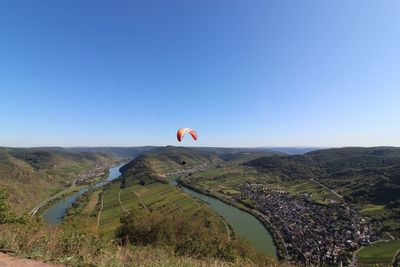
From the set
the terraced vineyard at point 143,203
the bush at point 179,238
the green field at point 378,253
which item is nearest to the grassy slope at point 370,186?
the green field at point 378,253

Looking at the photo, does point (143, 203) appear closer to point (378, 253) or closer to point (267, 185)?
point (267, 185)

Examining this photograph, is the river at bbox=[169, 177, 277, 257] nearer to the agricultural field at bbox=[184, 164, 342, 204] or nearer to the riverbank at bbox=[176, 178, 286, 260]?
the riverbank at bbox=[176, 178, 286, 260]

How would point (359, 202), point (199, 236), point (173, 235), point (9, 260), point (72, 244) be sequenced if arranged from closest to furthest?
point (9, 260), point (72, 244), point (173, 235), point (199, 236), point (359, 202)

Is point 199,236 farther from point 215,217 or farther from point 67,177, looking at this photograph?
point 67,177

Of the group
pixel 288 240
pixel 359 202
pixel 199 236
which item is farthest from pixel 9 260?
pixel 359 202

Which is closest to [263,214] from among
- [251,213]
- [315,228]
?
[251,213]
